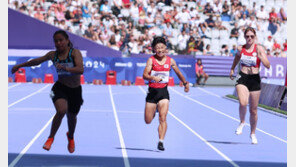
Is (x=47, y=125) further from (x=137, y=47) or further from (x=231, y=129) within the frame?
(x=137, y=47)

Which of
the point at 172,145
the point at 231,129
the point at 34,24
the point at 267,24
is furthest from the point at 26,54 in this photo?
the point at 172,145

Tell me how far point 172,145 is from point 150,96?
1.28m

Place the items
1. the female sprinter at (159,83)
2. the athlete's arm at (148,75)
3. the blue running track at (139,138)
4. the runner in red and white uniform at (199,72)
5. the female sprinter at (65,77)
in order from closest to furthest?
the female sprinter at (65,77)
the blue running track at (139,138)
the athlete's arm at (148,75)
the female sprinter at (159,83)
the runner in red and white uniform at (199,72)

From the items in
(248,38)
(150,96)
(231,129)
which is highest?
(248,38)

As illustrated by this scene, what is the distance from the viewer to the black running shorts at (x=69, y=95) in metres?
7.88

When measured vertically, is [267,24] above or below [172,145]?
above

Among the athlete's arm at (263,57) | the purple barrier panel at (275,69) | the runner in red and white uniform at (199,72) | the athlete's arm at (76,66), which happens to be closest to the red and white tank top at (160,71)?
the athlete's arm at (76,66)

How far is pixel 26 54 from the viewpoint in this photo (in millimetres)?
28219

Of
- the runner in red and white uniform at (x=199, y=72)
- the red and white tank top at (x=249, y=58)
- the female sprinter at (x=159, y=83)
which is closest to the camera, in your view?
the female sprinter at (x=159, y=83)

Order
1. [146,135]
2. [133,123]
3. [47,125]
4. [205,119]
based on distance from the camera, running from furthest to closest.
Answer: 1. [205,119]
2. [133,123]
3. [47,125]
4. [146,135]

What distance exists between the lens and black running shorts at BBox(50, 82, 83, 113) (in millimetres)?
7879

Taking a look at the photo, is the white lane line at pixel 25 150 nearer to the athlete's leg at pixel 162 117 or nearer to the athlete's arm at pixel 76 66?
the athlete's arm at pixel 76 66

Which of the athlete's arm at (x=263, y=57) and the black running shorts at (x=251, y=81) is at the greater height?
the athlete's arm at (x=263, y=57)

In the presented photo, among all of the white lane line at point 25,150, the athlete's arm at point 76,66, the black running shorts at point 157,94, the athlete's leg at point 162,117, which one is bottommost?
the white lane line at point 25,150
